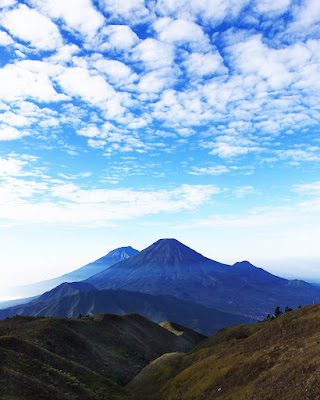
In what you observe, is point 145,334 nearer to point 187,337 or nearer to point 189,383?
point 187,337

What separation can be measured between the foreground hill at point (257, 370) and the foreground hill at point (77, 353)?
975 centimetres

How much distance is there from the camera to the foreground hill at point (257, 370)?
26.9 metres

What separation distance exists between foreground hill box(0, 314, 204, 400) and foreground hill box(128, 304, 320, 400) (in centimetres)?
975

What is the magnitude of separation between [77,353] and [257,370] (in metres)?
48.4

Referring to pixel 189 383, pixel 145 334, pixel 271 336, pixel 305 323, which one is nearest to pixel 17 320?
pixel 145 334

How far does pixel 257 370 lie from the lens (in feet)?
111

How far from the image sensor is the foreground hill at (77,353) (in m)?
36.5

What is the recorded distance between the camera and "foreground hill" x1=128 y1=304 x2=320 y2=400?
88.2ft

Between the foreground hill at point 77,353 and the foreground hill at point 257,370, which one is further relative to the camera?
the foreground hill at point 77,353

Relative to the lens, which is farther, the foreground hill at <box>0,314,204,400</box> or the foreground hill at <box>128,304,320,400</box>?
the foreground hill at <box>0,314,204,400</box>

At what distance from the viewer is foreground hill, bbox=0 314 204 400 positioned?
36.5m

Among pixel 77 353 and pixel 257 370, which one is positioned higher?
pixel 257 370

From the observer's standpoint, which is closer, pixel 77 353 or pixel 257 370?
pixel 257 370

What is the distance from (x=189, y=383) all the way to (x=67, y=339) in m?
40.9
